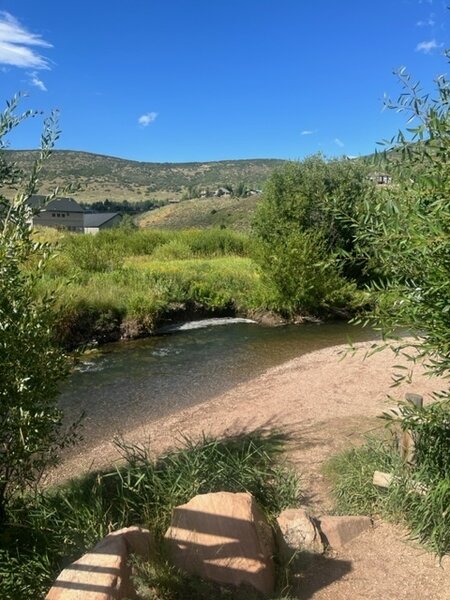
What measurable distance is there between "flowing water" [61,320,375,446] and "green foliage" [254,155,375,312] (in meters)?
1.32

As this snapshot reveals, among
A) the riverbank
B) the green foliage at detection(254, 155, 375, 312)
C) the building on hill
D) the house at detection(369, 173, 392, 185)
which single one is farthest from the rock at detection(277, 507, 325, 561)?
the building on hill

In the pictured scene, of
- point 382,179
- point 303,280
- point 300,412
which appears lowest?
point 300,412

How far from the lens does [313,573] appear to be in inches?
142

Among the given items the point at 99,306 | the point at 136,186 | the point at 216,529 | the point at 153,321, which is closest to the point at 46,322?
the point at 216,529

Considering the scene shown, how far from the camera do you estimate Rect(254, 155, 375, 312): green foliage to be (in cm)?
1780

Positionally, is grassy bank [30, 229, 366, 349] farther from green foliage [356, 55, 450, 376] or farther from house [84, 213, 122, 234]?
house [84, 213, 122, 234]

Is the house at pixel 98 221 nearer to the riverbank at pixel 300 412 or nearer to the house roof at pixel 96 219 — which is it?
the house roof at pixel 96 219

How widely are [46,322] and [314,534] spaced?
8.83ft

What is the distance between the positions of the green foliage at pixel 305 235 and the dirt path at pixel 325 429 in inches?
214

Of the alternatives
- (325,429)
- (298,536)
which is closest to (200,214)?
(325,429)

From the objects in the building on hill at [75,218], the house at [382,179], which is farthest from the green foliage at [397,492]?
the building on hill at [75,218]

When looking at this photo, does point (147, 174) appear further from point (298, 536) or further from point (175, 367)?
point (298, 536)

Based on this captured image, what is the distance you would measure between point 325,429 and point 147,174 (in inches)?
5054

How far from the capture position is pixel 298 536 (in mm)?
3777
